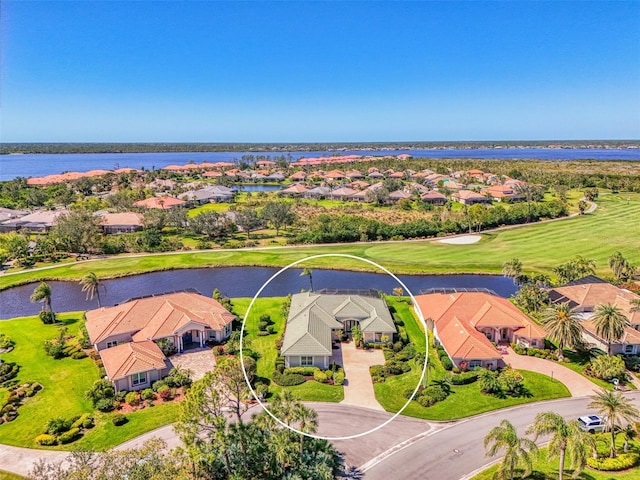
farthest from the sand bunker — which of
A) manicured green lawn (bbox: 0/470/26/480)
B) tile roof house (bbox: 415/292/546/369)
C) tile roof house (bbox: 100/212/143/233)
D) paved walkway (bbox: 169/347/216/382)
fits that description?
manicured green lawn (bbox: 0/470/26/480)

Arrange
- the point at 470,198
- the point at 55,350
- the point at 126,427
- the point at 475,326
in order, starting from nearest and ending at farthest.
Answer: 1. the point at 126,427
2. the point at 55,350
3. the point at 475,326
4. the point at 470,198

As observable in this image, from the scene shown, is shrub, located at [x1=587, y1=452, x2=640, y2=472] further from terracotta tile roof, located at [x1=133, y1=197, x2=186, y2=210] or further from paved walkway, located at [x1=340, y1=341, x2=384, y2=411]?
terracotta tile roof, located at [x1=133, y1=197, x2=186, y2=210]

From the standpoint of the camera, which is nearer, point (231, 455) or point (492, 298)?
point (231, 455)

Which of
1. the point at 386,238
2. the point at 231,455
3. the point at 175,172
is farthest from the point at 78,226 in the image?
the point at 175,172

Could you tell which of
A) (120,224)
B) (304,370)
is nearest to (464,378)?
(304,370)

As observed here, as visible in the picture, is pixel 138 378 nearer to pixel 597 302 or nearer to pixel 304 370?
pixel 304 370

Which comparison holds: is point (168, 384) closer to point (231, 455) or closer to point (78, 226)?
point (231, 455)
